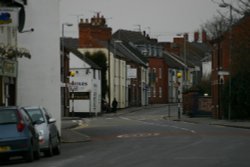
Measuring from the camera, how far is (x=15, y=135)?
22.2 metres

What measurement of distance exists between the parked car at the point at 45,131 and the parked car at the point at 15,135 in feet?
6.53

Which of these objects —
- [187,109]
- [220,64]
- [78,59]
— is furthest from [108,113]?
[220,64]

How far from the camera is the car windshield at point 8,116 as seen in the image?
22.5 m

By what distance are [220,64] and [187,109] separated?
10.2m

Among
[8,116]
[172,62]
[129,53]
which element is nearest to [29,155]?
[8,116]

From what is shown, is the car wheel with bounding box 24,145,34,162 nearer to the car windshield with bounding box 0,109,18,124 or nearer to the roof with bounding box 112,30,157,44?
the car windshield with bounding box 0,109,18,124

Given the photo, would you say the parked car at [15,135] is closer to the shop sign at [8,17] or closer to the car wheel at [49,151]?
the car wheel at [49,151]

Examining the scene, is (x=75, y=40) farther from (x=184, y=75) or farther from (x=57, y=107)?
(x=57, y=107)

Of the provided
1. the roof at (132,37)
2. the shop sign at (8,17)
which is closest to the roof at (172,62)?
the roof at (132,37)

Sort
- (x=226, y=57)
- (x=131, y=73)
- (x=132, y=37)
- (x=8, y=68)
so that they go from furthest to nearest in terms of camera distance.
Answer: (x=132, y=37)
(x=131, y=73)
(x=226, y=57)
(x=8, y=68)

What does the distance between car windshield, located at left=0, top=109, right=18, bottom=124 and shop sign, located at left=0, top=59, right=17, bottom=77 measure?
40.8 ft

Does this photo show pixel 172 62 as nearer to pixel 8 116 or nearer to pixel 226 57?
pixel 226 57

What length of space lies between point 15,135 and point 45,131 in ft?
10.7

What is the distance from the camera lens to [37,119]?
26125 millimetres
